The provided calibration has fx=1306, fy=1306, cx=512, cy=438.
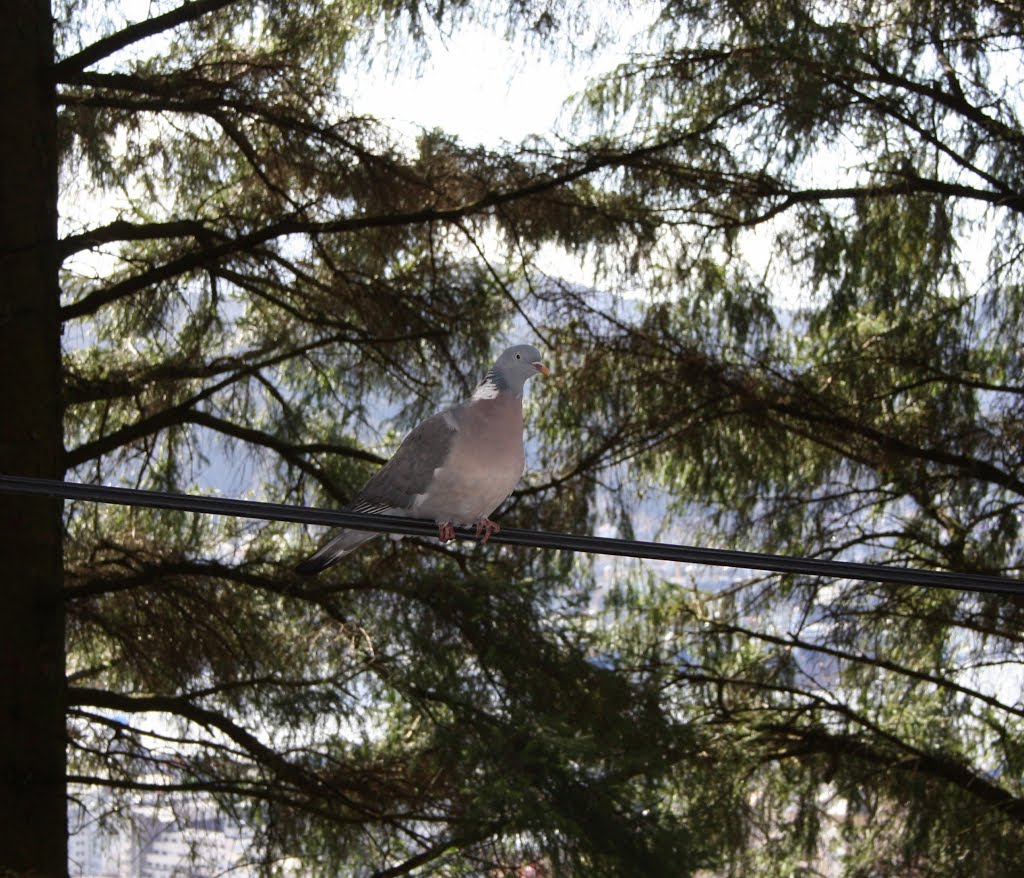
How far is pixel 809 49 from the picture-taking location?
444 centimetres

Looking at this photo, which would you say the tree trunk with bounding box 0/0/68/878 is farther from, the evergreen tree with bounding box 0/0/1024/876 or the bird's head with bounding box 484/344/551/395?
the bird's head with bounding box 484/344/551/395

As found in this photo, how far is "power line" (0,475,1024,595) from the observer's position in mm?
1454

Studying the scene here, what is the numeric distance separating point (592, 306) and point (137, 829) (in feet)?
8.10

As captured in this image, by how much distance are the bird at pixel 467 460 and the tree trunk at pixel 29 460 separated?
1.59 metres

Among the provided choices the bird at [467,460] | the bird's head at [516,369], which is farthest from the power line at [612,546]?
the bird's head at [516,369]

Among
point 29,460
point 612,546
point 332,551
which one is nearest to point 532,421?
point 29,460

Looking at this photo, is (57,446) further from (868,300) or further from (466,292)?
(868,300)

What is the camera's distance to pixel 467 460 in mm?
2301

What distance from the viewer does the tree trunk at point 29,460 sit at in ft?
11.9

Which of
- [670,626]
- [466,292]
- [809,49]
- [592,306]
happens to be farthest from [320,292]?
[670,626]

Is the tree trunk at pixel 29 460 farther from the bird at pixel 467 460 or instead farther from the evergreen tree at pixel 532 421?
the bird at pixel 467 460

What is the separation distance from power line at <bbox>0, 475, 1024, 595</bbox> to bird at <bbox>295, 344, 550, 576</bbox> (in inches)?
25.9

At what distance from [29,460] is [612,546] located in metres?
2.58

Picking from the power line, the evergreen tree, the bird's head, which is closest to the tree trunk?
the evergreen tree
